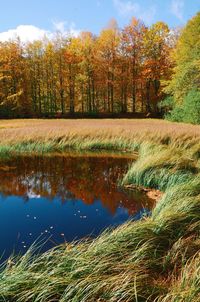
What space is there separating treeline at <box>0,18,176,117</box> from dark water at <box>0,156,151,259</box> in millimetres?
26162

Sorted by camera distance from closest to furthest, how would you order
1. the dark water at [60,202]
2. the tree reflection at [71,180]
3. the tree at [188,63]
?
the dark water at [60,202], the tree reflection at [71,180], the tree at [188,63]

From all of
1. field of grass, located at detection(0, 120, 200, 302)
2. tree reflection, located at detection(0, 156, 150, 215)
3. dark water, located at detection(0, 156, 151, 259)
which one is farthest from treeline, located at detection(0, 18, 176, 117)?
field of grass, located at detection(0, 120, 200, 302)

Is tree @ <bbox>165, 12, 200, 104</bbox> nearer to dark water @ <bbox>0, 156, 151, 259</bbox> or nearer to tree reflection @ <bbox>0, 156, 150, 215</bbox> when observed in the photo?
tree reflection @ <bbox>0, 156, 150, 215</bbox>

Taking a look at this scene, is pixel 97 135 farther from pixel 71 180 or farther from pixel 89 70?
pixel 89 70

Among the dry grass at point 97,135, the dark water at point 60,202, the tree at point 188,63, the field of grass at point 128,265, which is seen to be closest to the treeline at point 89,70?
the tree at point 188,63

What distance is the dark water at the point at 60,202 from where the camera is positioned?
6.14 m

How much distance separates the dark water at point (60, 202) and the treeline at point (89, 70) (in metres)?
26.2

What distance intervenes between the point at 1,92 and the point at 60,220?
33.7 m

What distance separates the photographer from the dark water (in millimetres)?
6137

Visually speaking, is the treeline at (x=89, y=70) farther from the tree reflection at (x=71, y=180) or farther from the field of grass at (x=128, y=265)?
the field of grass at (x=128, y=265)

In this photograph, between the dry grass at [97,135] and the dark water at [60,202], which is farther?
the dry grass at [97,135]

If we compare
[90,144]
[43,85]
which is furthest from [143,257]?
[43,85]

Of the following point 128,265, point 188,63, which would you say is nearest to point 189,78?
point 188,63

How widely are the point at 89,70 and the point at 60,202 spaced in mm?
31944
